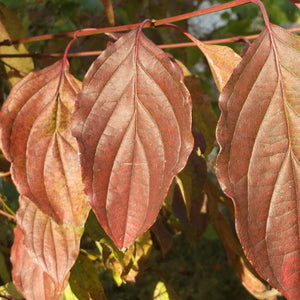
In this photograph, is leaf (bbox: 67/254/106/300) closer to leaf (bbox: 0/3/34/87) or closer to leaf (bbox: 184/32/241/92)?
leaf (bbox: 0/3/34/87)

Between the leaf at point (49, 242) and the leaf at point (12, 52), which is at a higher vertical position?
the leaf at point (12, 52)

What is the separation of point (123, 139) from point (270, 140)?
179 millimetres

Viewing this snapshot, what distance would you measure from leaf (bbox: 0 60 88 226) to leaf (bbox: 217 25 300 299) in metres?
0.22

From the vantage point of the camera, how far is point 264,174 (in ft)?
1.92

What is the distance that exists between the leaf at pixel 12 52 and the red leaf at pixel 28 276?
15.1 inches

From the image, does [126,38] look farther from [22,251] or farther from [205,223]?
[205,223]

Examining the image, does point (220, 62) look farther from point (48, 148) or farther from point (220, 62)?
point (48, 148)

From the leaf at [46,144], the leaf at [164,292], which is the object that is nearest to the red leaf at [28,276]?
the leaf at [46,144]

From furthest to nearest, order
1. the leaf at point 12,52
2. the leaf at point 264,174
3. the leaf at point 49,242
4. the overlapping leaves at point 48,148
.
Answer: the leaf at point 12,52 < the leaf at point 49,242 < the overlapping leaves at point 48,148 < the leaf at point 264,174

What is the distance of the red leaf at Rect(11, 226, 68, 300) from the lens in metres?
0.91

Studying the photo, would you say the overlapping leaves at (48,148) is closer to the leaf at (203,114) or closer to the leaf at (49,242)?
the leaf at (49,242)

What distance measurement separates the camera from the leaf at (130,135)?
599mm

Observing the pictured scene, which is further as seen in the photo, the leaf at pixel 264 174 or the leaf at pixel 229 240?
the leaf at pixel 229 240

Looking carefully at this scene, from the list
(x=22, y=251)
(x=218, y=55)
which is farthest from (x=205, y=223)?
(x=218, y=55)
